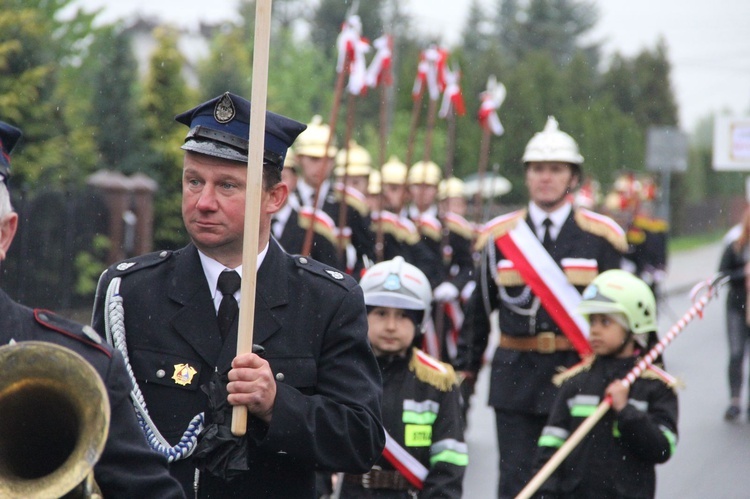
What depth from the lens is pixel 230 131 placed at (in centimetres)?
330

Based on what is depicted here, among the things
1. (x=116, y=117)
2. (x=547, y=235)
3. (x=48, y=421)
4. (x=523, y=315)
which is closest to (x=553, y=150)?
(x=547, y=235)

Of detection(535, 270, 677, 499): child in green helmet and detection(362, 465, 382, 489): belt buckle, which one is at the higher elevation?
detection(535, 270, 677, 499): child in green helmet

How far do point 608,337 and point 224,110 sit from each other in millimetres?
2756

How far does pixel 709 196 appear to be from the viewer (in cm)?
7069

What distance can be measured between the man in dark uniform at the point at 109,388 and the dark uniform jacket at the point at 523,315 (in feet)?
12.3

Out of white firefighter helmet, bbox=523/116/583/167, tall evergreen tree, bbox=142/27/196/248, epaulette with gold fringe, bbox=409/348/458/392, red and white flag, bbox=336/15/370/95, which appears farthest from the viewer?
tall evergreen tree, bbox=142/27/196/248

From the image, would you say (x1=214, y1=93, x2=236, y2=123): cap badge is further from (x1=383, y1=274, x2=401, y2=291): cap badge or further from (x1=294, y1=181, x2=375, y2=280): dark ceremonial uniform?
(x1=294, y1=181, x2=375, y2=280): dark ceremonial uniform

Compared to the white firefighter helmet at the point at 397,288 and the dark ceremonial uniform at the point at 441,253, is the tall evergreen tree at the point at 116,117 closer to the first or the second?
the dark ceremonial uniform at the point at 441,253

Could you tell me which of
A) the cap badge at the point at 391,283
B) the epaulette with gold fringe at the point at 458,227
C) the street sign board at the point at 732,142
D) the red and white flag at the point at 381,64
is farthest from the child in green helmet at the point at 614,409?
the street sign board at the point at 732,142

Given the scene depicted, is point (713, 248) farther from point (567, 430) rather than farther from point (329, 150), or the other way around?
point (567, 430)

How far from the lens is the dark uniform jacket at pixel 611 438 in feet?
17.1

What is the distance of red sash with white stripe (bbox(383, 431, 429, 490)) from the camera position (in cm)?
486

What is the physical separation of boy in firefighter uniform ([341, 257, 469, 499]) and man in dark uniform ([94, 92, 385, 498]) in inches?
62.0

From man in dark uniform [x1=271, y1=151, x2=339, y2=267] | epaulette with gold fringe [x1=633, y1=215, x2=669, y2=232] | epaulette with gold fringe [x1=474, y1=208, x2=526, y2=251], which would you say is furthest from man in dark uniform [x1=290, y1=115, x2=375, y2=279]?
epaulette with gold fringe [x1=633, y1=215, x2=669, y2=232]
